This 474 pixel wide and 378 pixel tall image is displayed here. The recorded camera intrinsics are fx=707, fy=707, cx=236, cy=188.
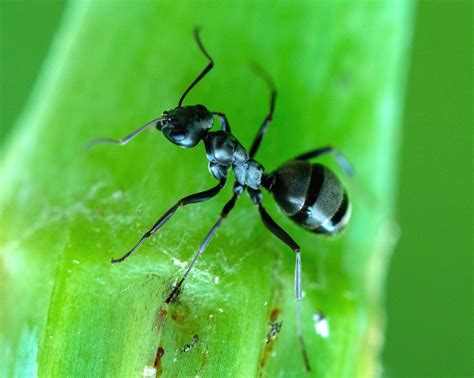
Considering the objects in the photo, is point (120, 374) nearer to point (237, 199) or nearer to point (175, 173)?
point (175, 173)

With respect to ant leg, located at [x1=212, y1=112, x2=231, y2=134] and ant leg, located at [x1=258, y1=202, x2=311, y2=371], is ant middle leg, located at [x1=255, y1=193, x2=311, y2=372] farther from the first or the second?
ant leg, located at [x1=212, y1=112, x2=231, y2=134]

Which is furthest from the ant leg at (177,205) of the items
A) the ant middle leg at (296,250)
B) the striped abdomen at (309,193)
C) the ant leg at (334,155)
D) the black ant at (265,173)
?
the striped abdomen at (309,193)

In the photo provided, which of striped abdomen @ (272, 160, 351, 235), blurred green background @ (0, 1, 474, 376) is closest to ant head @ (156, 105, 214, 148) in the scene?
striped abdomen @ (272, 160, 351, 235)

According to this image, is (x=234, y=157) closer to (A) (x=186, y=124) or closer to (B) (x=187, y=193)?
(A) (x=186, y=124)

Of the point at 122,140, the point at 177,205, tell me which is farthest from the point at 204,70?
the point at 177,205

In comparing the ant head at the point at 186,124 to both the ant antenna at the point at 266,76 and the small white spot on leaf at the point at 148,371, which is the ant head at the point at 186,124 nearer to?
the ant antenna at the point at 266,76

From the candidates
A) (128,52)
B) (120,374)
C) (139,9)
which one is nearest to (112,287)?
(120,374)
